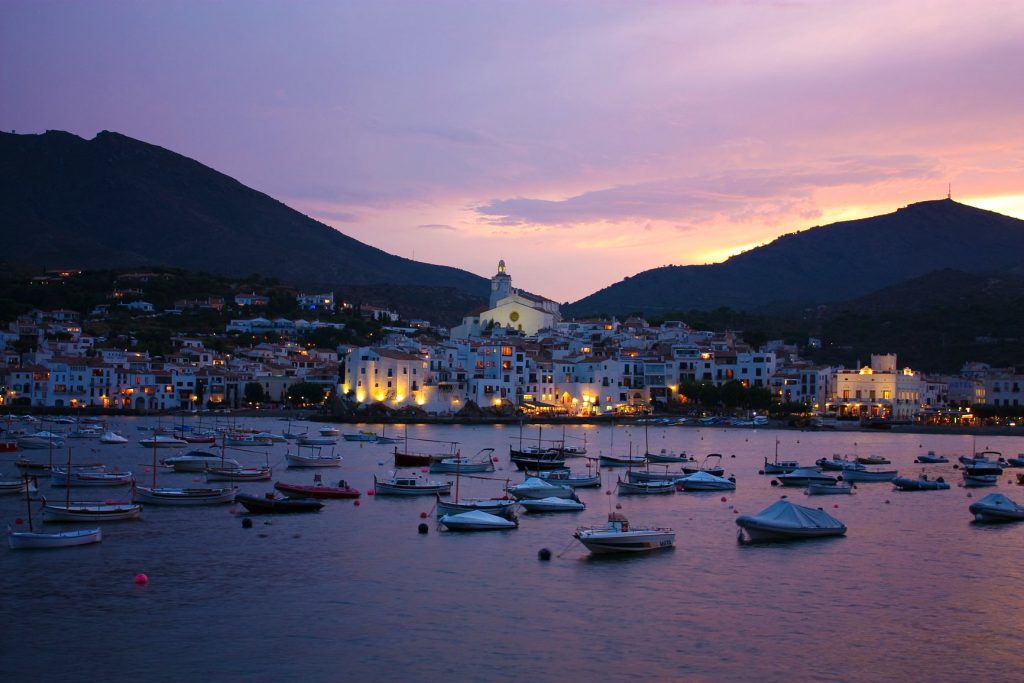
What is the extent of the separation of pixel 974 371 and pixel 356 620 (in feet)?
290

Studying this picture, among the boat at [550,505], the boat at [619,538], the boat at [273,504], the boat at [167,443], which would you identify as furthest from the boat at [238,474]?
the boat at [619,538]

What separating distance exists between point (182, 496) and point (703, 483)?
15.5 m

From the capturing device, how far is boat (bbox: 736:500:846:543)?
2416 centimetres

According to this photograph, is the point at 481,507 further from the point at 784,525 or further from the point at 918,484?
the point at 918,484

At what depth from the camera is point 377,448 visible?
53.4 meters

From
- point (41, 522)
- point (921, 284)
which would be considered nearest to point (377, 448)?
point (41, 522)

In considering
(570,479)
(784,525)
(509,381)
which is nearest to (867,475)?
(570,479)

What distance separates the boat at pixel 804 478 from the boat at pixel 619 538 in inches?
547

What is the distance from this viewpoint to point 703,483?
34406 millimetres

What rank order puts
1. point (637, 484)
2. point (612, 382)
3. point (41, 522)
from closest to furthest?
point (41, 522) < point (637, 484) < point (612, 382)

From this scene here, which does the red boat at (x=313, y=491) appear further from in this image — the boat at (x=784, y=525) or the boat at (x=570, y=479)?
the boat at (x=784, y=525)

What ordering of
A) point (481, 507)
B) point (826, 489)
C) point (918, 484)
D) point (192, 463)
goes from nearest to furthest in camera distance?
point (481, 507), point (826, 489), point (918, 484), point (192, 463)

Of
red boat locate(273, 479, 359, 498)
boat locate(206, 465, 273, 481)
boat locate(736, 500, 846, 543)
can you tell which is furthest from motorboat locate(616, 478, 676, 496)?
boat locate(206, 465, 273, 481)

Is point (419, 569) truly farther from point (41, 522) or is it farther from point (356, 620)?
point (41, 522)
